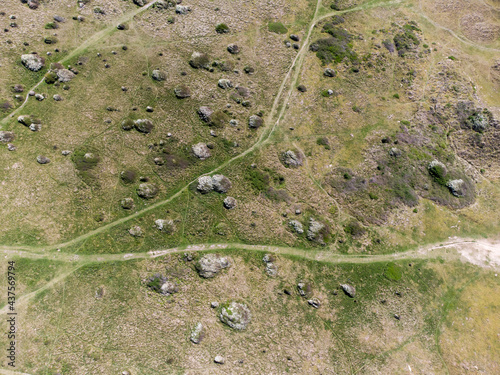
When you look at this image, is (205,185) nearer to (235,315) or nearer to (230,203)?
(230,203)

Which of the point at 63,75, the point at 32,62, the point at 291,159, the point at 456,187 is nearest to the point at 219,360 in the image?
the point at 291,159

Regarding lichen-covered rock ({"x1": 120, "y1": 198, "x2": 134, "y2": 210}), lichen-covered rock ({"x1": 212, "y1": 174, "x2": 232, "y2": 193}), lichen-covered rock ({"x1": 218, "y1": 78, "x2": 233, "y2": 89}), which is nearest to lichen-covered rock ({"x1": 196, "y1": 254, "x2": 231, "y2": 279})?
lichen-covered rock ({"x1": 212, "y1": 174, "x2": 232, "y2": 193})

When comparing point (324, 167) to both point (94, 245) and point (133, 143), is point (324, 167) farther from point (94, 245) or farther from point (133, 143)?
point (94, 245)

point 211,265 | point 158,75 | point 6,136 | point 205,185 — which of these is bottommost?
point 211,265

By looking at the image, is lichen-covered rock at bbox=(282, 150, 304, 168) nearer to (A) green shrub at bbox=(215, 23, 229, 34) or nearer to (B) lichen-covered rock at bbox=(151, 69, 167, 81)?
(B) lichen-covered rock at bbox=(151, 69, 167, 81)

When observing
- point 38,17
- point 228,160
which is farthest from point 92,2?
point 228,160

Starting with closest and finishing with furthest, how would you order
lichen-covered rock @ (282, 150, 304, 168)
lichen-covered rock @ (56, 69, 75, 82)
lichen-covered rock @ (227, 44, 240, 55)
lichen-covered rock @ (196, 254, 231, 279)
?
lichen-covered rock @ (196, 254, 231, 279) < lichen-covered rock @ (56, 69, 75, 82) < lichen-covered rock @ (282, 150, 304, 168) < lichen-covered rock @ (227, 44, 240, 55)

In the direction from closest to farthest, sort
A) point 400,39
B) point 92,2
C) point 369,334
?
point 369,334 → point 92,2 → point 400,39
